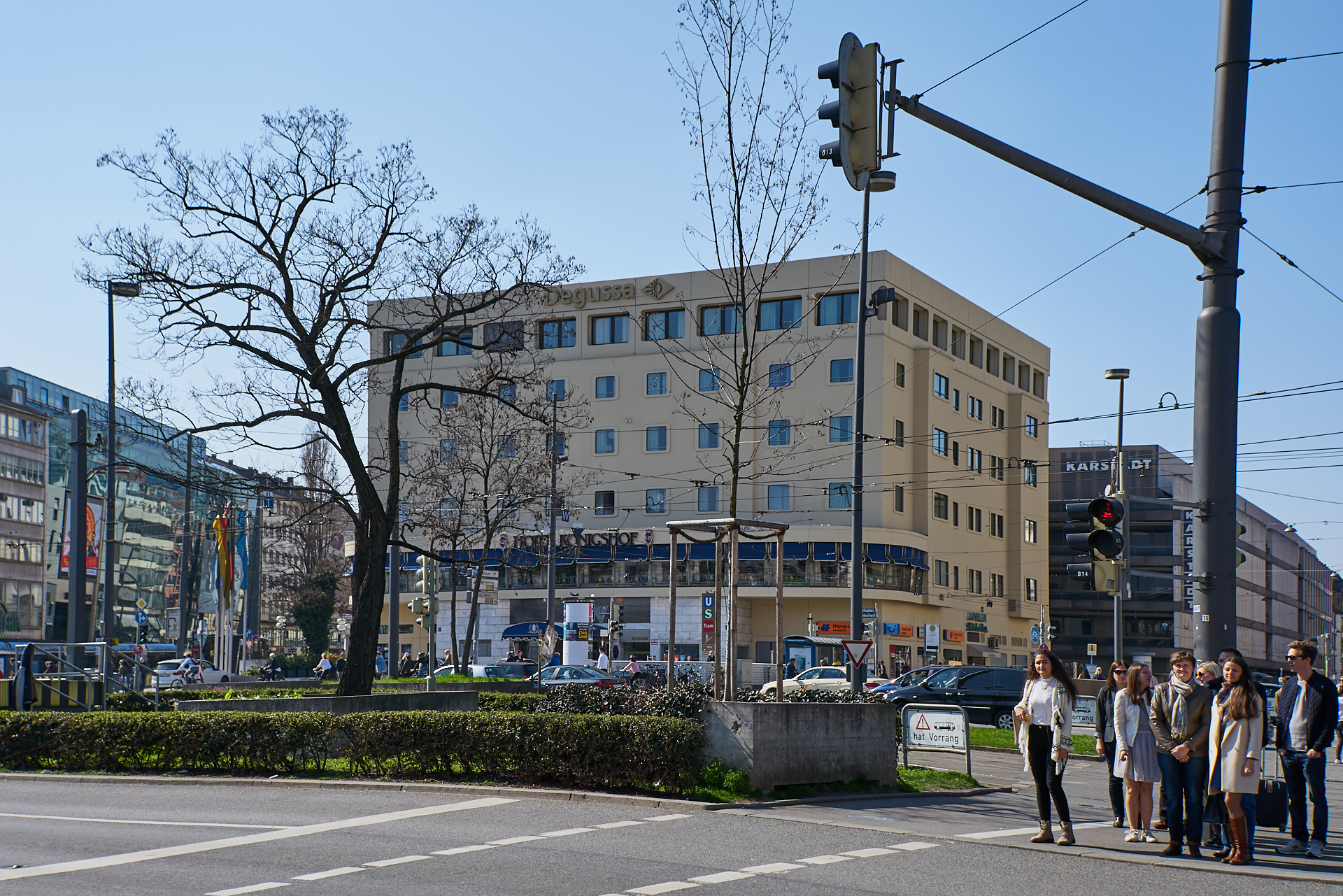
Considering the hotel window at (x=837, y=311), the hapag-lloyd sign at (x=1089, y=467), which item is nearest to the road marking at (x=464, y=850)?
the hotel window at (x=837, y=311)

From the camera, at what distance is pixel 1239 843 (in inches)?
421

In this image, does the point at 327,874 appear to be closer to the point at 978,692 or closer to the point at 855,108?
the point at 855,108

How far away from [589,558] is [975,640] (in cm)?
2112

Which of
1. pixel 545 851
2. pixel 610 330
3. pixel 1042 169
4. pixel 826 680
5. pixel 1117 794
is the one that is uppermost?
pixel 610 330

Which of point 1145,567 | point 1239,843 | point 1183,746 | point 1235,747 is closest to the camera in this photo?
point 1239,843

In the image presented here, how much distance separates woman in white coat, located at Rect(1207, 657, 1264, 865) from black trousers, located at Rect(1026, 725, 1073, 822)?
1241 mm

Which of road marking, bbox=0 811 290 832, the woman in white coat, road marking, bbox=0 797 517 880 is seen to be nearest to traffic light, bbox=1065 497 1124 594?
the woman in white coat

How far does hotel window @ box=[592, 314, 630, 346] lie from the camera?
71.4 meters

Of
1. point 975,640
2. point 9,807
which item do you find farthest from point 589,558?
point 9,807

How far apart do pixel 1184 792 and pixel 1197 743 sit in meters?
0.46

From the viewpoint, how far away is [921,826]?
12938 millimetres

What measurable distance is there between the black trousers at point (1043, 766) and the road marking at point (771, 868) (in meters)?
2.52

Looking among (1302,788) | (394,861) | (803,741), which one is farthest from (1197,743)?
(394,861)

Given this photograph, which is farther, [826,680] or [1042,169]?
[826,680]
